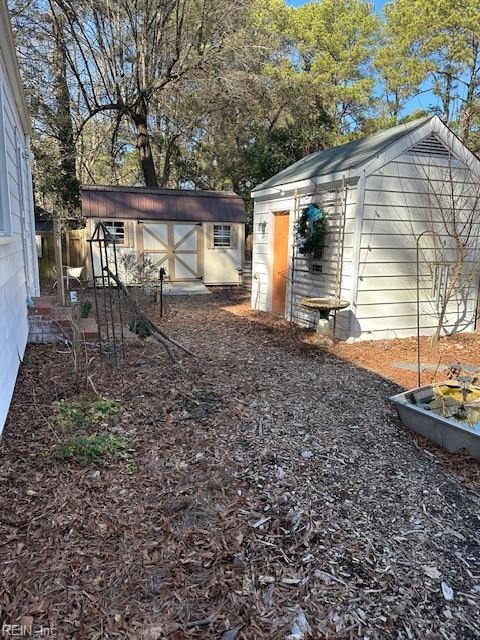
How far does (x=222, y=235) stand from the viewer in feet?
45.0

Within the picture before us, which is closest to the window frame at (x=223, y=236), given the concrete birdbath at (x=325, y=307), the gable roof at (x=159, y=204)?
the gable roof at (x=159, y=204)

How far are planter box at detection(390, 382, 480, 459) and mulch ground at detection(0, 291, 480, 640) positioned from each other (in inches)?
4.4

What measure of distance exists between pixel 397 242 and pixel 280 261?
2.50 metres

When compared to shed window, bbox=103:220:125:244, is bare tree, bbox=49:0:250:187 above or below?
above

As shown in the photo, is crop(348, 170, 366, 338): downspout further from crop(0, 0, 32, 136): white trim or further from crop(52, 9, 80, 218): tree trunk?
crop(52, 9, 80, 218): tree trunk

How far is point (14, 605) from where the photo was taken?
167 cm

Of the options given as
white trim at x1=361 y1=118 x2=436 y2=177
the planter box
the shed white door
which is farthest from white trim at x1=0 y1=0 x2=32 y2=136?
the shed white door

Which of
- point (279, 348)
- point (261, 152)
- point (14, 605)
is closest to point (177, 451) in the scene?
point (14, 605)

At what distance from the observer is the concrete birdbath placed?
620 centimetres

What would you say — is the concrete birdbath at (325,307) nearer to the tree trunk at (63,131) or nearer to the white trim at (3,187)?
the white trim at (3,187)

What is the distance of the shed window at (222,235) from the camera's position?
44.7 ft

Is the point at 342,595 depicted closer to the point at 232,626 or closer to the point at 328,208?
the point at 232,626

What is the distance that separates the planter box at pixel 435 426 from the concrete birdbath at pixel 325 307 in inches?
97.5

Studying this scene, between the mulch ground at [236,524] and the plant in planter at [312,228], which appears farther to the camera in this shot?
the plant in planter at [312,228]
